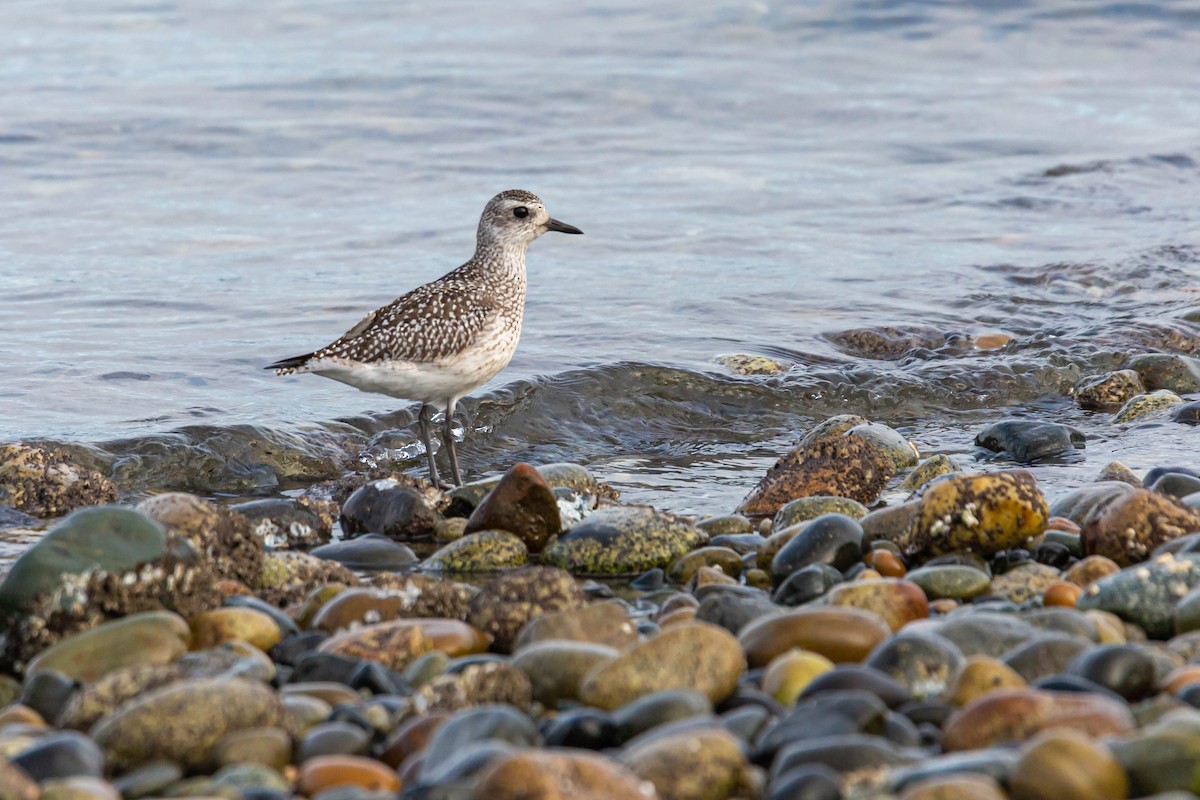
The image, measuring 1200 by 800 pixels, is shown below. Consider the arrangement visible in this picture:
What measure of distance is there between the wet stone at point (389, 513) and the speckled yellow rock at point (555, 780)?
3.39 meters

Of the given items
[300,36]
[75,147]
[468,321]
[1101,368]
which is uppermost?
[300,36]

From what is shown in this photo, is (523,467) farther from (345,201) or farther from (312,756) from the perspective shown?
(345,201)

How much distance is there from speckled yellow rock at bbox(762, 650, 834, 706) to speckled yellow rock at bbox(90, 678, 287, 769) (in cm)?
133

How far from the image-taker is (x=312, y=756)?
3.60m

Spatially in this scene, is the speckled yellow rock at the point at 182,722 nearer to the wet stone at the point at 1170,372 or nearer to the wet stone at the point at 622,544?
the wet stone at the point at 622,544

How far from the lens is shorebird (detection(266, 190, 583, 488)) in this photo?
7.56 m

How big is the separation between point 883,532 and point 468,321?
2.91m

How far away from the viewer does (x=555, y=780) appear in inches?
119

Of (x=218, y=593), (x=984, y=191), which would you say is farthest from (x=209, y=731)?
(x=984, y=191)

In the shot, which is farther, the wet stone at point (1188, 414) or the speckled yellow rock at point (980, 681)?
the wet stone at point (1188, 414)

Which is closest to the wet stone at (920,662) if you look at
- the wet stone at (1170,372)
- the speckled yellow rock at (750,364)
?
the speckled yellow rock at (750,364)

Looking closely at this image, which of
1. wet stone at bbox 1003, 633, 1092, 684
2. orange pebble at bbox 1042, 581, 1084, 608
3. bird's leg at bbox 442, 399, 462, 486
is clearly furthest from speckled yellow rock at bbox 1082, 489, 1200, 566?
bird's leg at bbox 442, 399, 462, 486

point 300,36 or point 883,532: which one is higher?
point 300,36

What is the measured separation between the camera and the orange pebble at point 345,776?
342 cm
